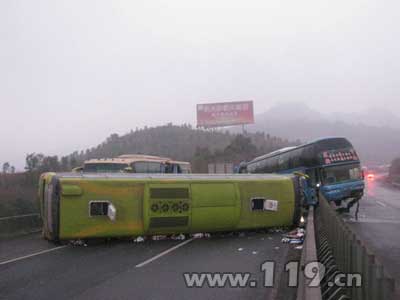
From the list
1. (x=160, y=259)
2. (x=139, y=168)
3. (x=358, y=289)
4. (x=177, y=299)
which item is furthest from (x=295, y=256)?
(x=139, y=168)

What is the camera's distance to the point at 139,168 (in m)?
20.8

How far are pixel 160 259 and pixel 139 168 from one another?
10.6 m

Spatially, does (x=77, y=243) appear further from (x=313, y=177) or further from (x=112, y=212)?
(x=313, y=177)

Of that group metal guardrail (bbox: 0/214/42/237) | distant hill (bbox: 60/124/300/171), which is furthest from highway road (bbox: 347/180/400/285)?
distant hill (bbox: 60/124/300/171)

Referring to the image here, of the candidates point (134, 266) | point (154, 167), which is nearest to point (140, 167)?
point (154, 167)

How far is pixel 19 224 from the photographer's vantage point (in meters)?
19.3

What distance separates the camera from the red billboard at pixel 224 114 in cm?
6462

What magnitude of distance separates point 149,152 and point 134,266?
96038 millimetres

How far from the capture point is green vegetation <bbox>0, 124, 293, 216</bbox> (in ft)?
71.2

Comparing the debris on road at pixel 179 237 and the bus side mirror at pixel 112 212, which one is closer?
the bus side mirror at pixel 112 212

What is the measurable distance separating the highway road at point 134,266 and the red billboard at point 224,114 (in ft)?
166

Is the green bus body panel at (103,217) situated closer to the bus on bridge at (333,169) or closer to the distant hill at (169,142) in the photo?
the bus on bridge at (333,169)

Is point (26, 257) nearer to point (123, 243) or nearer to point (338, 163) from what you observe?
point (123, 243)

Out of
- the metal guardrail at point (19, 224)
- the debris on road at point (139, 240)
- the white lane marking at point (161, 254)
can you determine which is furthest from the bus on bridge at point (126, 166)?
the white lane marking at point (161, 254)
